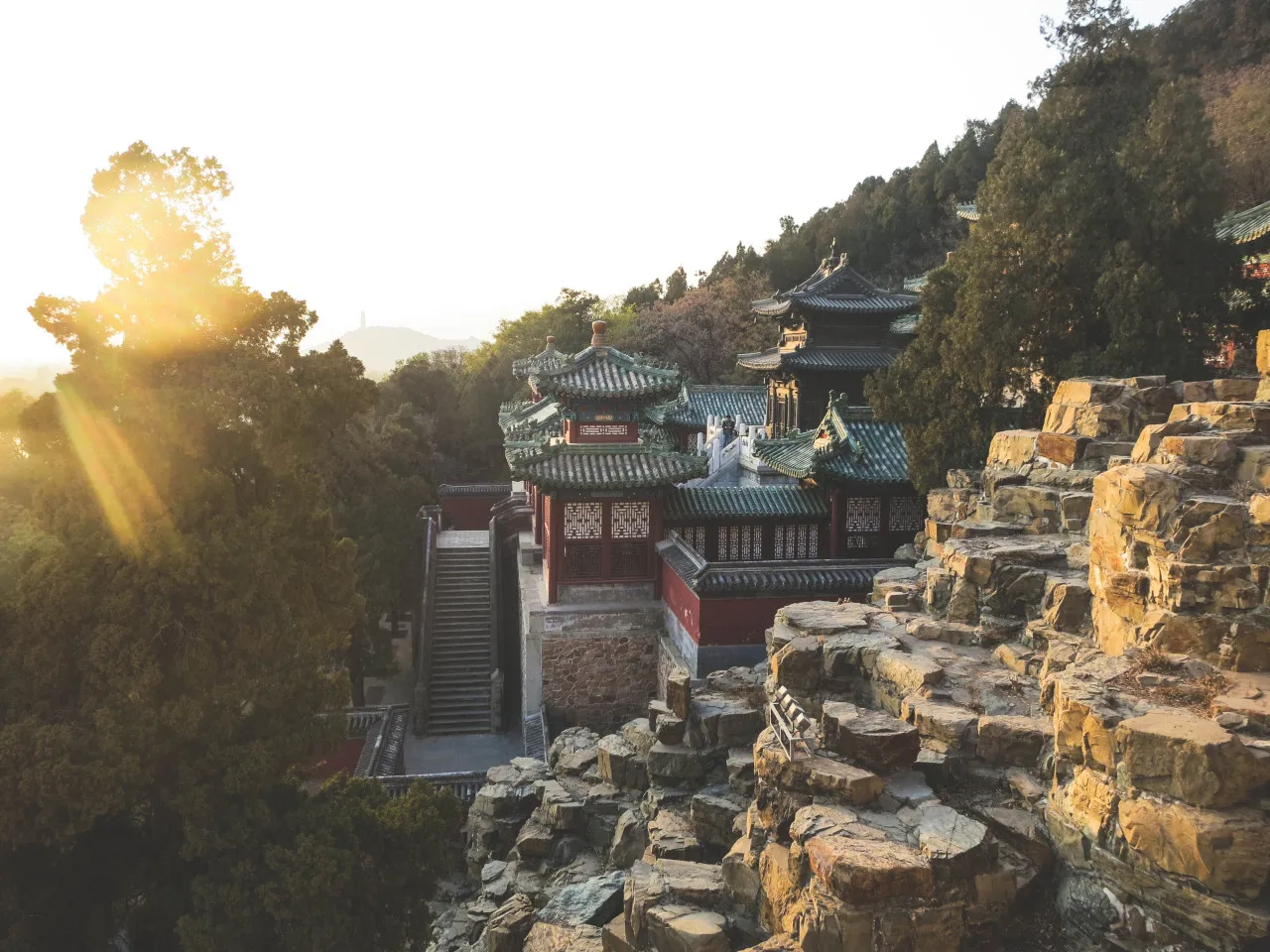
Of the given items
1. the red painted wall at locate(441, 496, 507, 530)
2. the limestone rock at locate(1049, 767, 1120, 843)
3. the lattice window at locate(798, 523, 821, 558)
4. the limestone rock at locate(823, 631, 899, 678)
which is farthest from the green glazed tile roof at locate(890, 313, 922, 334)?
the limestone rock at locate(1049, 767, 1120, 843)

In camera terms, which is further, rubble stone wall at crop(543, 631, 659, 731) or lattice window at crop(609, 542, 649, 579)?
lattice window at crop(609, 542, 649, 579)

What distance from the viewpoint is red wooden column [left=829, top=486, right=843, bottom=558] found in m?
16.9

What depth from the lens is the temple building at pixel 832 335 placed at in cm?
2609

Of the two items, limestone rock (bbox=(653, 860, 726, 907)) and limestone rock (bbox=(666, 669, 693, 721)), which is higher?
limestone rock (bbox=(666, 669, 693, 721))

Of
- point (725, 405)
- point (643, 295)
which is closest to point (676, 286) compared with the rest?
point (643, 295)

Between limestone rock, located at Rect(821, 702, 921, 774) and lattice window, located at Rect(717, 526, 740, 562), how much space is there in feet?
34.9

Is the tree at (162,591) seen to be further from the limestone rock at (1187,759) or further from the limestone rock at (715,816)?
the limestone rock at (1187,759)

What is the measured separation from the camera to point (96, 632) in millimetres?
6355

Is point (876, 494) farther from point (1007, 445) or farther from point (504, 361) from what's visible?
point (504, 361)

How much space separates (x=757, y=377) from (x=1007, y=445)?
3260cm

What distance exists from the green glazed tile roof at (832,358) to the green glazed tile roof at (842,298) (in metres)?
1.27

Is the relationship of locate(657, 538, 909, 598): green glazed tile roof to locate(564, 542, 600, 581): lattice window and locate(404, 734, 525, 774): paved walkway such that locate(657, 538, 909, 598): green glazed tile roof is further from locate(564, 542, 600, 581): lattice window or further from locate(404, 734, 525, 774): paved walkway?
locate(404, 734, 525, 774): paved walkway

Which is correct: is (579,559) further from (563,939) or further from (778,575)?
(563,939)

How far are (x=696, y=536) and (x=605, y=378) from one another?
3.63 metres
